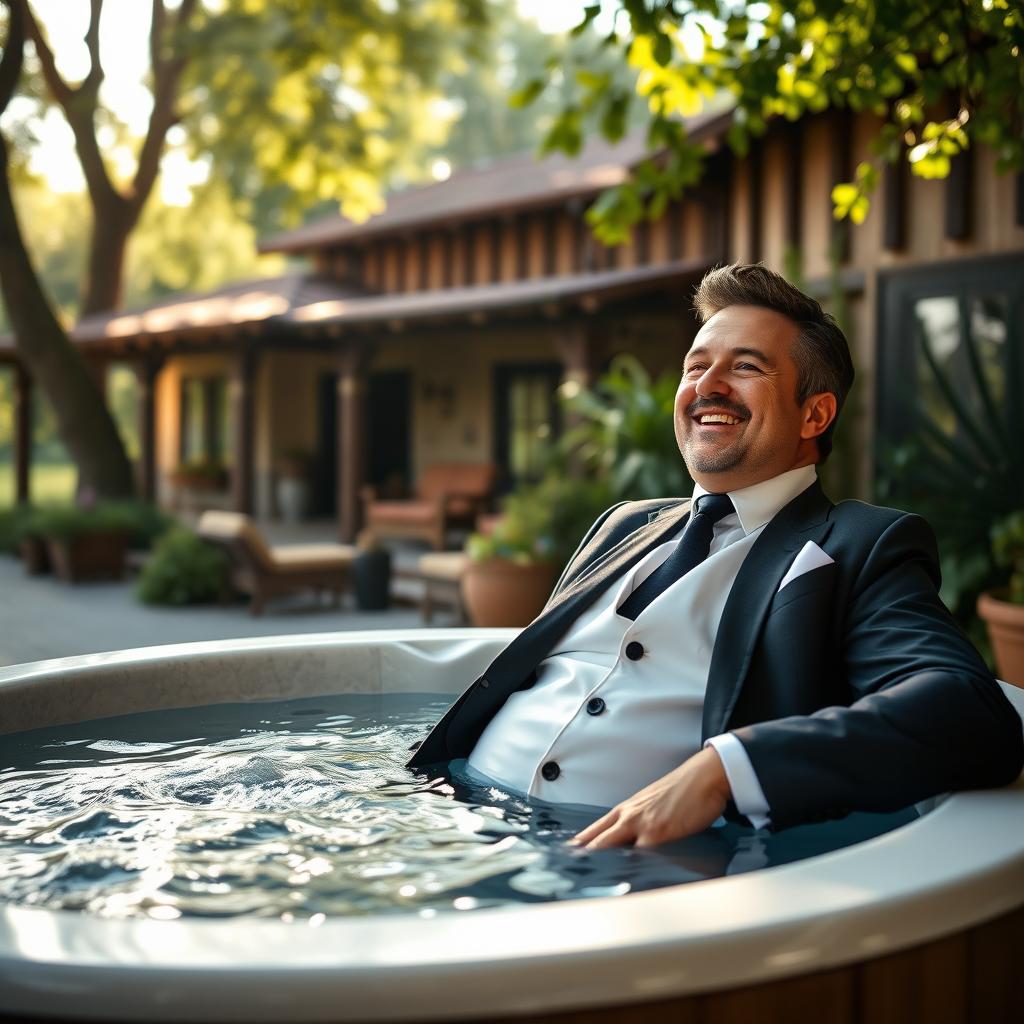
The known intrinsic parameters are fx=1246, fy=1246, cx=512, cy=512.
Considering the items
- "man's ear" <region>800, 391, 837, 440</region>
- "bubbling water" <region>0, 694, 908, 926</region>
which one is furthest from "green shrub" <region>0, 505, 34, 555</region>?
"man's ear" <region>800, 391, 837, 440</region>

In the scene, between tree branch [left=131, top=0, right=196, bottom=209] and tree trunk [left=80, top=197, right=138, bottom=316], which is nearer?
tree branch [left=131, top=0, right=196, bottom=209]

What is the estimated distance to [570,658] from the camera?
2613 millimetres

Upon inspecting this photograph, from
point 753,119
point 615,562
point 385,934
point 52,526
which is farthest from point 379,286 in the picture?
point 385,934

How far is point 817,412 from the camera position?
2395mm

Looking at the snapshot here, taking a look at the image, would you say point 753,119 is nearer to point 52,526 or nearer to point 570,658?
point 570,658

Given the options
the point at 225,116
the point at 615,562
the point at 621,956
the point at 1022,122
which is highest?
the point at 225,116

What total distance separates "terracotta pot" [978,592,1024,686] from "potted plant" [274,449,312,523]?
14087 mm

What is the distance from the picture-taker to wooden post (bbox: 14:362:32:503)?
56.9ft

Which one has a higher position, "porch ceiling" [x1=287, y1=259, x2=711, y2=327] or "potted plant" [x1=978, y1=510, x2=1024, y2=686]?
"porch ceiling" [x1=287, y1=259, x2=711, y2=327]

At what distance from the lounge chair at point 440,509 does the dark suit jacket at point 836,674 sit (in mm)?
11353

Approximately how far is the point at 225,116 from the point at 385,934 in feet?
60.1

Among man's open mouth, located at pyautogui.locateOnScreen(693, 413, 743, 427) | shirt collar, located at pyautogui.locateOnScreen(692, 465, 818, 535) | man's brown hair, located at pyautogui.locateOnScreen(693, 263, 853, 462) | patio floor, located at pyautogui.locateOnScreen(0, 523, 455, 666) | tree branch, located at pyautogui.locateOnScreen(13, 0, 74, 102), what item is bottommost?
patio floor, located at pyautogui.locateOnScreen(0, 523, 455, 666)

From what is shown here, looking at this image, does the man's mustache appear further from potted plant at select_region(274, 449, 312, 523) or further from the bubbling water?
potted plant at select_region(274, 449, 312, 523)

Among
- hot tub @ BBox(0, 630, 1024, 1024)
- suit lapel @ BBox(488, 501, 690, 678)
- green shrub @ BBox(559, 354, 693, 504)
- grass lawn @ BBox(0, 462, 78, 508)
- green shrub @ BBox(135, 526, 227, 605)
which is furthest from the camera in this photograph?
grass lawn @ BBox(0, 462, 78, 508)
